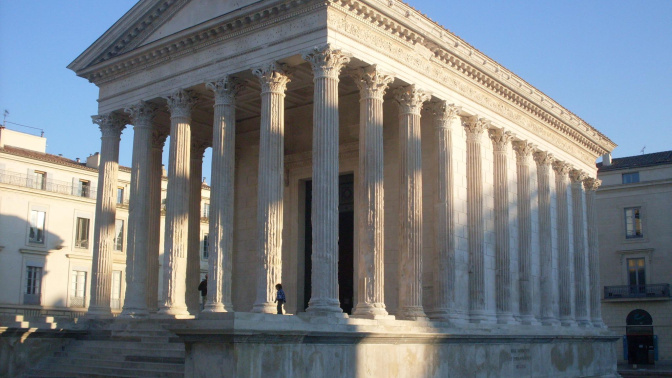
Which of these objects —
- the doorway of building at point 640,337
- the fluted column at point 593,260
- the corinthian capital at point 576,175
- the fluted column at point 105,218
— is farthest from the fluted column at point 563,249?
the fluted column at point 105,218

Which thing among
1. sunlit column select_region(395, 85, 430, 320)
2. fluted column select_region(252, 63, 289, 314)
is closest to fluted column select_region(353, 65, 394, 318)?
sunlit column select_region(395, 85, 430, 320)

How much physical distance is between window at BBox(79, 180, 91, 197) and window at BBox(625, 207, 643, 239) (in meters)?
33.8

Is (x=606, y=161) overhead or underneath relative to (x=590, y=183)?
overhead

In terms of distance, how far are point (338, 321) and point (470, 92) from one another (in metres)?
11.2

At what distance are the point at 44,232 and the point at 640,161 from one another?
3782cm

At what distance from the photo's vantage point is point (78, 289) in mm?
45656

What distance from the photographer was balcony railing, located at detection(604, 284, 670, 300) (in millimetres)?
48531

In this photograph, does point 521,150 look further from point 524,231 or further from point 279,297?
point 279,297

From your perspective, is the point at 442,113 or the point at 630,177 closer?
the point at 442,113

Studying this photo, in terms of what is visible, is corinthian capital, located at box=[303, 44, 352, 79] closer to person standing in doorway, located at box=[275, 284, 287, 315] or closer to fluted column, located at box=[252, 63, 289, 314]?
fluted column, located at box=[252, 63, 289, 314]

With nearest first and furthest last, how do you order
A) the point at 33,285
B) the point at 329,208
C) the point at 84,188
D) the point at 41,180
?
the point at 329,208
the point at 33,285
the point at 41,180
the point at 84,188

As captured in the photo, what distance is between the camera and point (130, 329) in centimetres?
2436

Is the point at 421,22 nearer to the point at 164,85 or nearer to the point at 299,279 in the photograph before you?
the point at 164,85

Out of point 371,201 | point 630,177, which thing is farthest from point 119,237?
point 630,177
